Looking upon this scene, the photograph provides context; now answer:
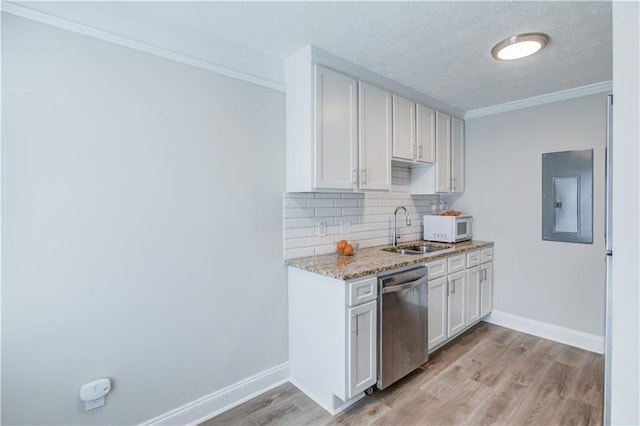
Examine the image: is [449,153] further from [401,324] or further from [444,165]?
[401,324]

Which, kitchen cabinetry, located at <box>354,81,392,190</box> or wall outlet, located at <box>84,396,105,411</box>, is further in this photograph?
kitchen cabinetry, located at <box>354,81,392,190</box>

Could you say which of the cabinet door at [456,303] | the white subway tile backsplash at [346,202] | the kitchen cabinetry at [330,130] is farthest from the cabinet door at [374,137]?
the cabinet door at [456,303]

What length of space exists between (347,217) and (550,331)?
7.64ft

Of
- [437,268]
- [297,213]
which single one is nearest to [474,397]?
[437,268]

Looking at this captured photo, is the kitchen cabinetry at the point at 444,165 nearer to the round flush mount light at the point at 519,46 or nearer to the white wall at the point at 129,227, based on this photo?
the round flush mount light at the point at 519,46

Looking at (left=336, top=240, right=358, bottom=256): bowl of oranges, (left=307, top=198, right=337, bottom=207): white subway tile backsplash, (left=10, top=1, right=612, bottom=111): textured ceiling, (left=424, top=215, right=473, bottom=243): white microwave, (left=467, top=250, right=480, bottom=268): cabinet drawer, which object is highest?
(left=10, top=1, right=612, bottom=111): textured ceiling

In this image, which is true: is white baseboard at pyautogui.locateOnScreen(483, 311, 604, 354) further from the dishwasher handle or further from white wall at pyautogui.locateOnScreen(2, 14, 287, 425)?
white wall at pyautogui.locateOnScreen(2, 14, 287, 425)

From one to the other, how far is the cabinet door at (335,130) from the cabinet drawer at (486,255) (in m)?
1.81

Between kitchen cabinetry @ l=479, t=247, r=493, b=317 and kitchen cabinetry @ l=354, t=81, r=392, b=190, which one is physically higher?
kitchen cabinetry @ l=354, t=81, r=392, b=190

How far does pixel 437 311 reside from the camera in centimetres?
267

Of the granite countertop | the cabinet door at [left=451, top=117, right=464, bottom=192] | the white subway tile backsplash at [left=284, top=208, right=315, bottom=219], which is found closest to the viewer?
the granite countertop
